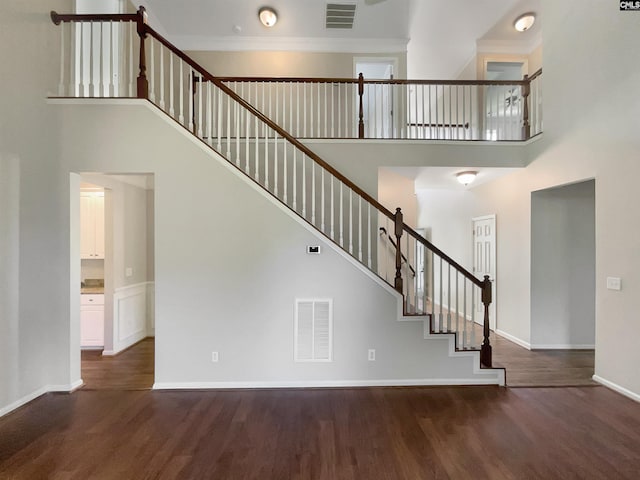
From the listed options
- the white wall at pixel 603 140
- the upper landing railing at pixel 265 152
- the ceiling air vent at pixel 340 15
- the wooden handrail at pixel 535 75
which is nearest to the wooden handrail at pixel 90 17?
the upper landing railing at pixel 265 152

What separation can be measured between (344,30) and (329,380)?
595 centimetres

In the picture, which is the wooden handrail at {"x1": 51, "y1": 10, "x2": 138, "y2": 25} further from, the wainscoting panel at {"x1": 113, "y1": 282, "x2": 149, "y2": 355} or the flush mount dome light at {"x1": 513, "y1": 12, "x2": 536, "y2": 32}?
the flush mount dome light at {"x1": 513, "y1": 12, "x2": 536, "y2": 32}

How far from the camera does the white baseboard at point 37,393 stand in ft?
9.93

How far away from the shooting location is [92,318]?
4.81 m

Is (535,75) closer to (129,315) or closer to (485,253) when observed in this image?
(485,253)

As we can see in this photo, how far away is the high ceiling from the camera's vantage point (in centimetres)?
555

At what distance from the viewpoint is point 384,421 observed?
9.52 ft

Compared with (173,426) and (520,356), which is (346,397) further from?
(520,356)

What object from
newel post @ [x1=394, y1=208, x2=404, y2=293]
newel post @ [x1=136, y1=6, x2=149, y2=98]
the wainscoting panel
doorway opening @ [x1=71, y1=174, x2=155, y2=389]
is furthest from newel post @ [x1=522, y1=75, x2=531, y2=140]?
the wainscoting panel

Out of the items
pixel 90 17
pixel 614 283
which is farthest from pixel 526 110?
pixel 90 17

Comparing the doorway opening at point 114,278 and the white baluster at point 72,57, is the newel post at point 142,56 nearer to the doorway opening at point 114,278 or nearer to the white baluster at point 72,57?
the white baluster at point 72,57

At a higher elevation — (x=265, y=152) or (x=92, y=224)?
(x=265, y=152)

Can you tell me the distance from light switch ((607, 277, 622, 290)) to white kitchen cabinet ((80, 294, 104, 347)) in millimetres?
6592

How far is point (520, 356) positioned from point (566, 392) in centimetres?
112
